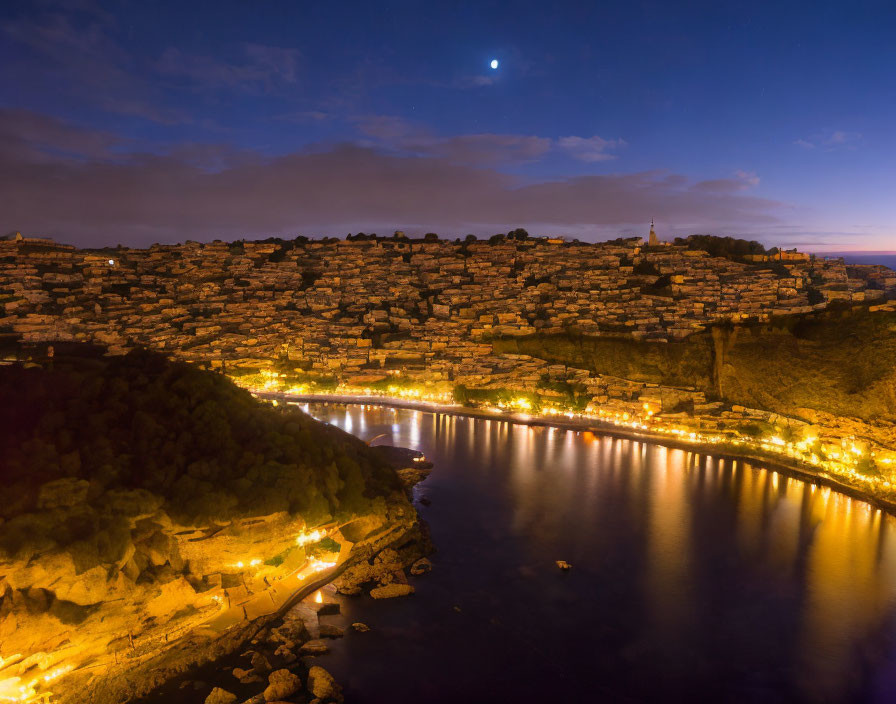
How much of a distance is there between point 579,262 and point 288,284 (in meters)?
14.9

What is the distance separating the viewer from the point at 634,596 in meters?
9.73

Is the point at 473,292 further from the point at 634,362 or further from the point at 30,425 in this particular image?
the point at 30,425

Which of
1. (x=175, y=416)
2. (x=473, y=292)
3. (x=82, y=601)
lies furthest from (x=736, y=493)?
(x=473, y=292)

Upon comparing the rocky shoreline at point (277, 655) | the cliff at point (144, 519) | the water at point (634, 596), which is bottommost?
the water at point (634, 596)

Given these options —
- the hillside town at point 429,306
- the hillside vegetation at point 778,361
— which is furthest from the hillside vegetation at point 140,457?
the hillside vegetation at point 778,361

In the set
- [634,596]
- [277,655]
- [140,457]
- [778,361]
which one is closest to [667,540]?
[634,596]

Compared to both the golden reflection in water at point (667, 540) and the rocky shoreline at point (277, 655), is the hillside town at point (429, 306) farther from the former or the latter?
the rocky shoreline at point (277, 655)

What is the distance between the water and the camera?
25.8 ft

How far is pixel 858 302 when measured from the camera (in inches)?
795

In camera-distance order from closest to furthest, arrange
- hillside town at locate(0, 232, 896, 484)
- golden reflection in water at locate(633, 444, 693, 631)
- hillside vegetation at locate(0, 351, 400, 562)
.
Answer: hillside vegetation at locate(0, 351, 400, 562) → golden reflection in water at locate(633, 444, 693, 631) → hillside town at locate(0, 232, 896, 484)

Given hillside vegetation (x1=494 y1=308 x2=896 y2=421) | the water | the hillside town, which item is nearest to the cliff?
the water

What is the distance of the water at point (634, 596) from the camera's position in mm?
7863

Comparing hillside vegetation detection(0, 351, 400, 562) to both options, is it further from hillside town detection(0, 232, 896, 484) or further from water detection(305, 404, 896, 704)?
hillside town detection(0, 232, 896, 484)

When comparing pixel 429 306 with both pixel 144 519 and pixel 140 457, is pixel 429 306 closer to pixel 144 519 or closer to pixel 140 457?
pixel 140 457
